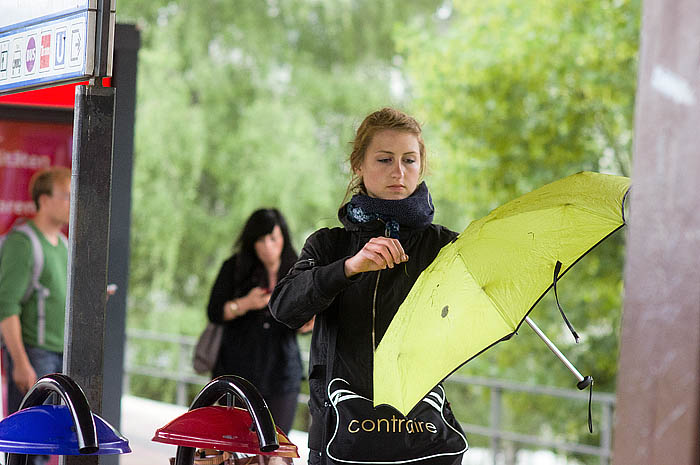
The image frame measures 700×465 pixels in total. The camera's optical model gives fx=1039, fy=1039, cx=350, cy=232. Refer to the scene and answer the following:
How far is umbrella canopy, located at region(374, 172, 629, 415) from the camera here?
234 cm

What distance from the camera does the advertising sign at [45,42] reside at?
248cm

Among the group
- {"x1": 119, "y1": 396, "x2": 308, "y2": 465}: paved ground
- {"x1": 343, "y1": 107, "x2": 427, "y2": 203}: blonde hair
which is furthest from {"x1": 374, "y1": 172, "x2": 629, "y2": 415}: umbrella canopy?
{"x1": 119, "y1": 396, "x2": 308, "y2": 465}: paved ground

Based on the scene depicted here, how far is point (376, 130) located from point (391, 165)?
0.39 ft

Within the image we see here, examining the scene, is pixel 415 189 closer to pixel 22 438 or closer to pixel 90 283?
pixel 90 283

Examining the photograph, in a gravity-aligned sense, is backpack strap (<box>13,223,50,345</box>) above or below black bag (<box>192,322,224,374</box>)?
above

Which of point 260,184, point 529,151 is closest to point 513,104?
point 529,151

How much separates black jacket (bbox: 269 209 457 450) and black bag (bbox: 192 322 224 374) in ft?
10.2

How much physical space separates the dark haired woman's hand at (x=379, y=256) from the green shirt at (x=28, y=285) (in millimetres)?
3424

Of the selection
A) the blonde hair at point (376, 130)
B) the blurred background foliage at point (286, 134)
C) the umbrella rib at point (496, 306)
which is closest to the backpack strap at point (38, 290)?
the blonde hair at point (376, 130)

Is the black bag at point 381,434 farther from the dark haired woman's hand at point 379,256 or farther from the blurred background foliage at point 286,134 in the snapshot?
the blurred background foliage at point 286,134

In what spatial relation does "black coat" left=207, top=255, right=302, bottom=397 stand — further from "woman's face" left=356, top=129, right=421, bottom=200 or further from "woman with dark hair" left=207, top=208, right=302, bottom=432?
"woman's face" left=356, top=129, right=421, bottom=200

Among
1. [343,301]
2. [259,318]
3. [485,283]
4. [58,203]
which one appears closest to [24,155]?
[58,203]

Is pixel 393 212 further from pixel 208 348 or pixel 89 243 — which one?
pixel 208 348

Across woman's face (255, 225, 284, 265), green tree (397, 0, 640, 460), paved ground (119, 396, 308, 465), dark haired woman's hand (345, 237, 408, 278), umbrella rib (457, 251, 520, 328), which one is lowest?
paved ground (119, 396, 308, 465)
